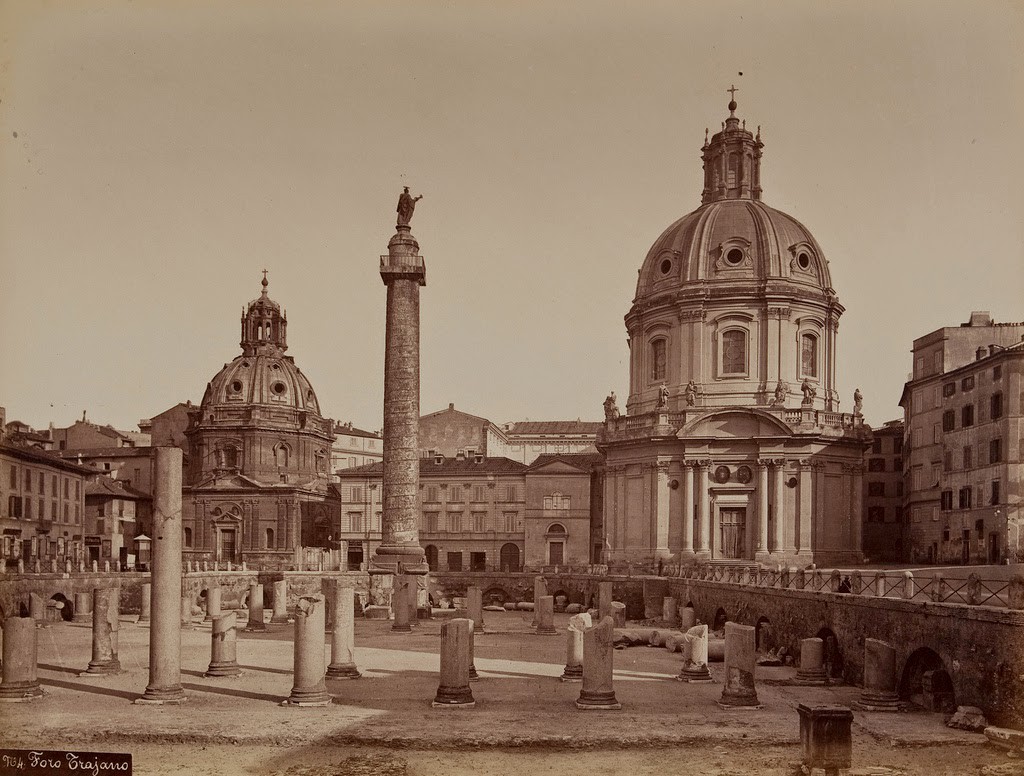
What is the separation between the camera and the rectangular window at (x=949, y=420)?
51.9 m

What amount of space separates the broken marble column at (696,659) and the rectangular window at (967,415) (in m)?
25.7

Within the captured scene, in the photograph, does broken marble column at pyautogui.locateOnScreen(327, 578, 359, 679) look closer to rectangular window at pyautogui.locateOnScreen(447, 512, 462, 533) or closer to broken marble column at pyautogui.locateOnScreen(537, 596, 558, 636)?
broken marble column at pyautogui.locateOnScreen(537, 596, 558, 636)

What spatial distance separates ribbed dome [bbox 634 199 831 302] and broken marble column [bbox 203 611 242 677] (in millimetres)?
35685

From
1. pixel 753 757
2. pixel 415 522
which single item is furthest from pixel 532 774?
pixel 415 522

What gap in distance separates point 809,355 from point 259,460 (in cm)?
4421

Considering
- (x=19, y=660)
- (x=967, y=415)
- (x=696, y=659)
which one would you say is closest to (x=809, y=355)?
(x=967, y=415)

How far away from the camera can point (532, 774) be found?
58.3ft

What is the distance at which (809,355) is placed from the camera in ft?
194

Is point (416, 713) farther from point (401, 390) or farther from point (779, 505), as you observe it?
point (779, 505)

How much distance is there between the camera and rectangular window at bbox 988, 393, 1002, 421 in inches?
1848

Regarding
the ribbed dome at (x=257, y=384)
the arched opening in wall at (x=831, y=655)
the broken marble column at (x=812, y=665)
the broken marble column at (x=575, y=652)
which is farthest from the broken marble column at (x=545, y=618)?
Answer: the ribbed dome at (x=257, y=384)

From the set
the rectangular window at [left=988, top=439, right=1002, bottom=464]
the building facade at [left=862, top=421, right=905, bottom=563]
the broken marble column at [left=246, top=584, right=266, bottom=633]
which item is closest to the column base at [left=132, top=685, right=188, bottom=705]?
the broken marble column at [left=246, top=584, right=266, bottom=633]

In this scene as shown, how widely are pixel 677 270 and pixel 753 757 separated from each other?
42.6 meters

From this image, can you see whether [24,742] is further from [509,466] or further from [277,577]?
[509,466]
